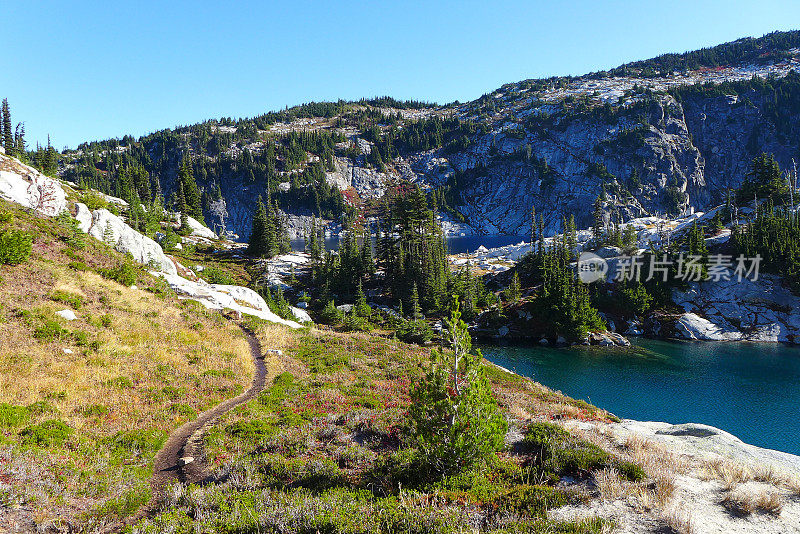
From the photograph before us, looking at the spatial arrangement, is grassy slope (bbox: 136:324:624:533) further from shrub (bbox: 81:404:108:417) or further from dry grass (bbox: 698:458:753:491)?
shrub (bbox: 81:404:108:417)

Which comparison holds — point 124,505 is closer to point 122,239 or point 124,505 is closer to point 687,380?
point 122,239

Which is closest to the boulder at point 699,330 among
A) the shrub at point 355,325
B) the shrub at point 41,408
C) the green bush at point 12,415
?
the shrub at point 355,325

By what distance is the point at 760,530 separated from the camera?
836 centimetres

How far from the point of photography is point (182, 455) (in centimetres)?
1342

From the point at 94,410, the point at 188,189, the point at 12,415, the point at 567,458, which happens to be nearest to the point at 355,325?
the point at 94,410

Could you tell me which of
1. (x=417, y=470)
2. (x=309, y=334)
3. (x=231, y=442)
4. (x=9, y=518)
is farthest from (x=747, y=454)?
(x=309, y=334)

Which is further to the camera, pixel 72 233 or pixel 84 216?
pixel 84 216

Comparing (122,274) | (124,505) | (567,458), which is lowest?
(567,458)

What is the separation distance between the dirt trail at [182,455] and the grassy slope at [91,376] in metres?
0.36

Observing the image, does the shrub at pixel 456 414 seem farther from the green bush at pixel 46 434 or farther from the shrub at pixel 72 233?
the shrub at pixel 72 233

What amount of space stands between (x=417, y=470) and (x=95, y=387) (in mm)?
16650

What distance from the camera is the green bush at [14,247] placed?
25688 millimetres

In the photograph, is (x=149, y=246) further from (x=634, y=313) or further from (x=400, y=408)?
(x=634, y=313)

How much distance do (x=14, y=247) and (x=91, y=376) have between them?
54.7 feet
